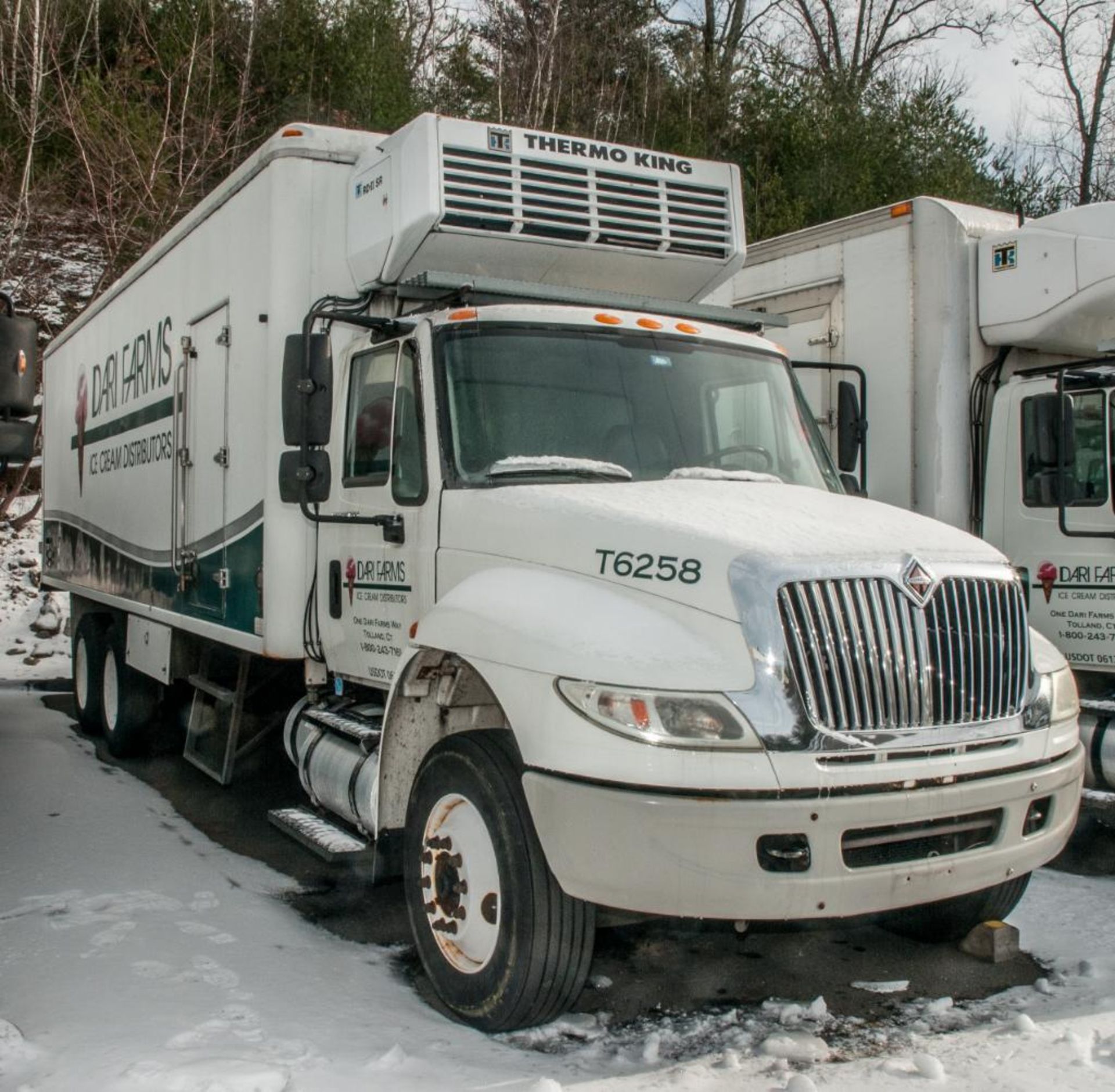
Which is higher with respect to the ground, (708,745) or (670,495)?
(670,495)

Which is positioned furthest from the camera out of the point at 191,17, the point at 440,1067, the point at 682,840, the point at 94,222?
the point at 191,17

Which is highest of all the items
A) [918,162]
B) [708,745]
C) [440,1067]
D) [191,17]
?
[191,17]

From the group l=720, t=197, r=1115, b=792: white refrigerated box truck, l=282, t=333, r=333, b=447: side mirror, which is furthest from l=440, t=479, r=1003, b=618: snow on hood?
l=720, t=197, r=1115, b=792: white refrigerated box truck

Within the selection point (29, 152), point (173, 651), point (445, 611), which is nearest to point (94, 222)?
point (29, 152)

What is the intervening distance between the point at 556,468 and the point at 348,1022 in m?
2.11

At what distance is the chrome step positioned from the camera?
207 inches

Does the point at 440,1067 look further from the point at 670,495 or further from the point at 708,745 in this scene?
the point at 670,495

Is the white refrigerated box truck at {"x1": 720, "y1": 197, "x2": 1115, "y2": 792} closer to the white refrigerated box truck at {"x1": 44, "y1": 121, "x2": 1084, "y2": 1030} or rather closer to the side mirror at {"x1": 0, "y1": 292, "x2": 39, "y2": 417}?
the white refrigerated box truck at {"x1": 44, "y1": 121, "x2": 1084, "y2": 1030}

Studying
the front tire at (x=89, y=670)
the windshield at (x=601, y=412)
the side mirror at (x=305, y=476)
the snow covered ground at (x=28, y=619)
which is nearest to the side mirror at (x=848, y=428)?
the windshield at (x=601, y=412)

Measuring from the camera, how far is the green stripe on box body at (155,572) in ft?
20.7

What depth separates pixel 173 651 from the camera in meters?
8.07

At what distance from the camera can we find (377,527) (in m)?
5.38

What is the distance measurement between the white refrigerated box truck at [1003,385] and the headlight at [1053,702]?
235cm

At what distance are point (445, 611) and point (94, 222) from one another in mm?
18085
